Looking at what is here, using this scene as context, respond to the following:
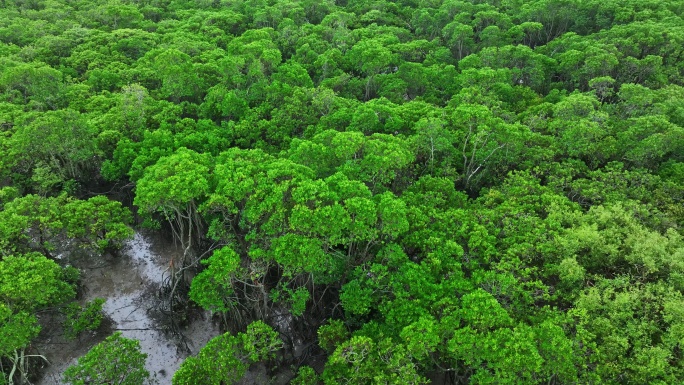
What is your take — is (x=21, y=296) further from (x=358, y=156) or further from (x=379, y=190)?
(x=379, y=190)

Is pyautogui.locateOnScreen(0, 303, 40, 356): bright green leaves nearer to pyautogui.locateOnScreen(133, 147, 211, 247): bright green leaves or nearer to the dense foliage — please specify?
the dense foliage

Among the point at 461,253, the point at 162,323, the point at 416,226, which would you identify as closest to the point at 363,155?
the point at 416,226

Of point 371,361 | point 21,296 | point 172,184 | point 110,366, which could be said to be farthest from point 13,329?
point 371,361

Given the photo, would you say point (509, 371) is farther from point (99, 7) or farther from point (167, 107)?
point (99, 7)

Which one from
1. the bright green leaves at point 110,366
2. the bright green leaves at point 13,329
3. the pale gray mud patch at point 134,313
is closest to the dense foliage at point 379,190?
the bright green leaves at point 13,329

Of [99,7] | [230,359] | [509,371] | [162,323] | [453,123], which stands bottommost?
[162,323]
